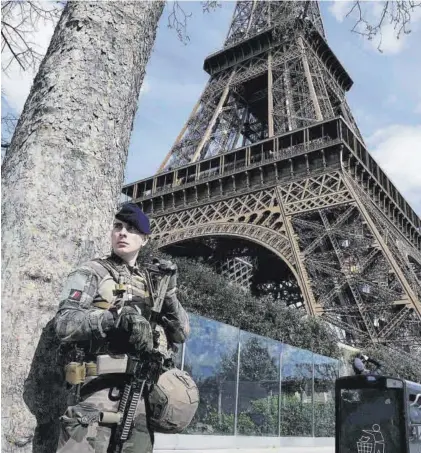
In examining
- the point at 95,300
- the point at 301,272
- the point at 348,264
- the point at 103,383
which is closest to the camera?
the point at 103,383

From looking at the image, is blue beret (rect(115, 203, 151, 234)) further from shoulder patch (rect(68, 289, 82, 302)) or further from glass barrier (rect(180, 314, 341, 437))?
glass barrier (rect(180, 314, 341, 437))

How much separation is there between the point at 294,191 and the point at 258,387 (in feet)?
42.2

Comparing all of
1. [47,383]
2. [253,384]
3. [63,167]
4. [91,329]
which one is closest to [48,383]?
[47,383]

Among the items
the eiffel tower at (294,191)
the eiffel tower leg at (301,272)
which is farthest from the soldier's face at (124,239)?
the eiffel tower leg at (301,272)

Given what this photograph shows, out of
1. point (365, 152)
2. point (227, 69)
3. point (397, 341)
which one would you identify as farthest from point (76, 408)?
point (227, 69)

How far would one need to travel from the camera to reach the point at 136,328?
1573 mm

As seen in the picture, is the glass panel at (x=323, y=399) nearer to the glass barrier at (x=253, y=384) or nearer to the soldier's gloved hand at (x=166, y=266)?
the glass barrier at (x=253, y=384)

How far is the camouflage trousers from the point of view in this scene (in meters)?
1.60

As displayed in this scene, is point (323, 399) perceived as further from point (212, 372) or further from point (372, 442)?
point (372, 442)

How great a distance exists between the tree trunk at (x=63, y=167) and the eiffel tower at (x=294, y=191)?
4729mm

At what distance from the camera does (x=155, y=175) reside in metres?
26.0

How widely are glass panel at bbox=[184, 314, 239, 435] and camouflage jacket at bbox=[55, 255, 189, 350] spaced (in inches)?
193

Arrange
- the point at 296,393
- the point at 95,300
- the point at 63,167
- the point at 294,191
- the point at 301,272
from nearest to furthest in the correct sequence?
the point at 95,300 < the point at 63,167 < the point at 296,393 < the point at 301,272 < the point at 294,191

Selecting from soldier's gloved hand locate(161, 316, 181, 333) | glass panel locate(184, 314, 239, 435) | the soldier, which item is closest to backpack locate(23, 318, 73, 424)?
the soldier
